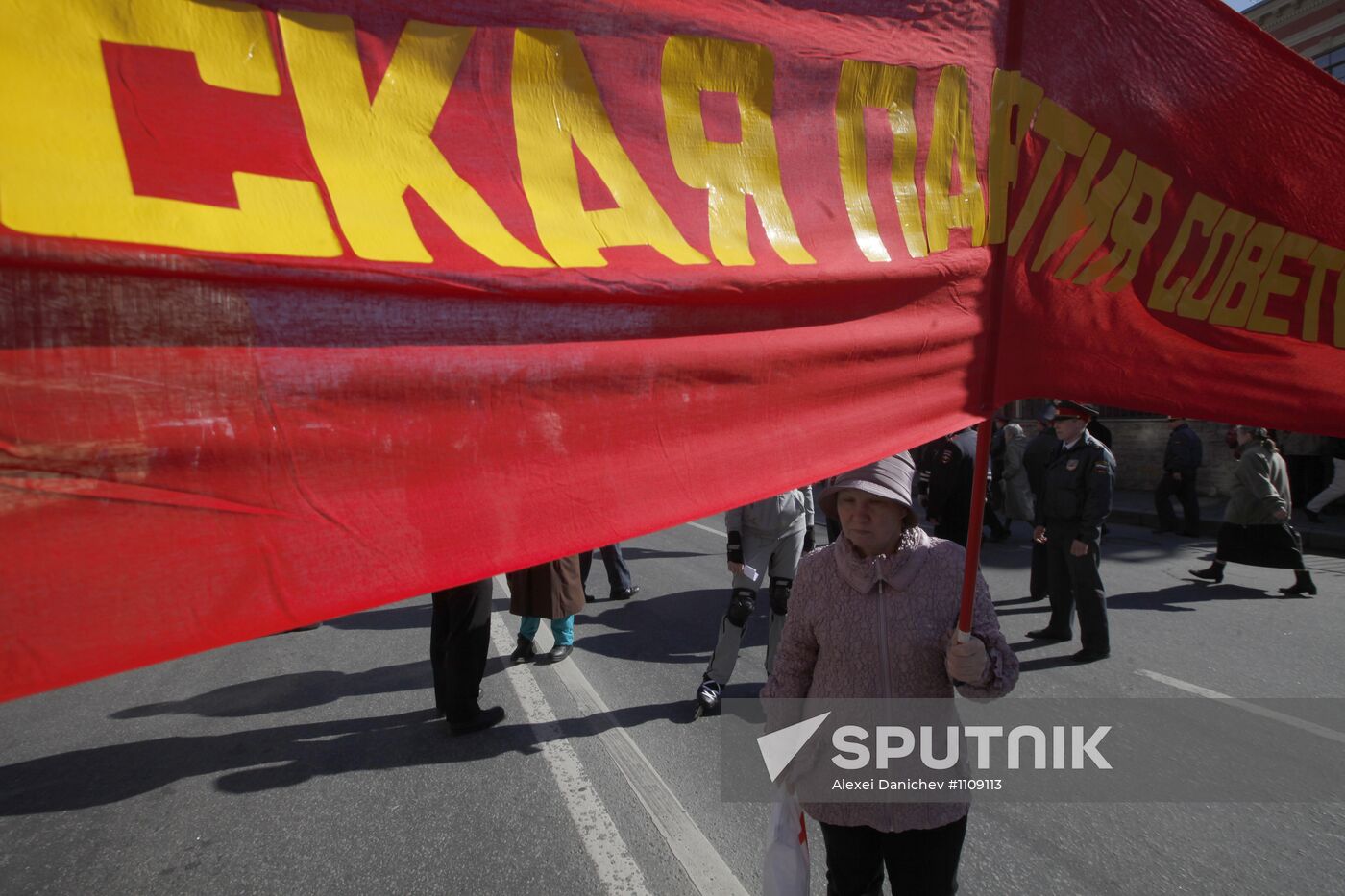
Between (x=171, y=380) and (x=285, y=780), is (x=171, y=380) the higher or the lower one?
the higher one

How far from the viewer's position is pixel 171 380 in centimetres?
84

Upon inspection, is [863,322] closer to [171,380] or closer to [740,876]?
[171,380]

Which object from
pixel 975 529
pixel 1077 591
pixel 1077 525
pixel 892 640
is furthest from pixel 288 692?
pixel 1077 525

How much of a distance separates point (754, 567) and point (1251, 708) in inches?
122

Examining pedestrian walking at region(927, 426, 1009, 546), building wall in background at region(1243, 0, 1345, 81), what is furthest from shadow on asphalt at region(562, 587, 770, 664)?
building wall in background at region(1243, 0, 1345, 81)

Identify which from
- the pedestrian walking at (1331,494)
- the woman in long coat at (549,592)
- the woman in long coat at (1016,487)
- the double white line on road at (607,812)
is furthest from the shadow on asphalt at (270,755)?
the pedestrian walking at (1331,494)

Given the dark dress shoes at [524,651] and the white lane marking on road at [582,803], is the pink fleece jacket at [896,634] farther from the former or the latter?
the dark dress shoes at [524,651]

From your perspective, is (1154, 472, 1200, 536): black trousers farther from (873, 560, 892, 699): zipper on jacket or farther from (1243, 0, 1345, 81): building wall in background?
(1243, 0, 1345, 81): building wall in background

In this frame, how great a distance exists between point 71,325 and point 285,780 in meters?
3.73

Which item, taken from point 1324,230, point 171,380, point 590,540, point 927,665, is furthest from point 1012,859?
point 171,380

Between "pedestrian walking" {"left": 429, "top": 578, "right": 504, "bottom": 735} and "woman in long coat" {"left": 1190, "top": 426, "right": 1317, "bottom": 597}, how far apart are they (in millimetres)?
7266

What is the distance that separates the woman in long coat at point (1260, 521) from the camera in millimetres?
7051

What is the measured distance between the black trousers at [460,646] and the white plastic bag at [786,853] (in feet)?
8.32

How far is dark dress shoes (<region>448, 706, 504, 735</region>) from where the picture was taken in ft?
13.8
